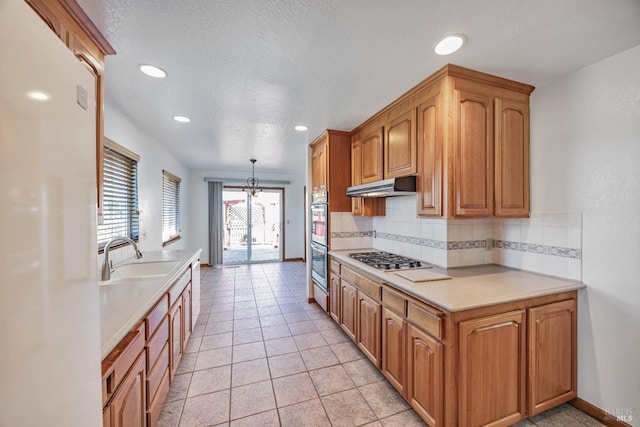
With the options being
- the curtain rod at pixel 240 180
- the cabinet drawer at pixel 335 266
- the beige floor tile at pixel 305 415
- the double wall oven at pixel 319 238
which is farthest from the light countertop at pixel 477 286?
the curtain rod at pixel 240 180

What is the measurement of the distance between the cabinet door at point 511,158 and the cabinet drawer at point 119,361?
241cm

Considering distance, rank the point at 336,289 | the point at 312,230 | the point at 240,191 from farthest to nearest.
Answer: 1. the point at 240,191
2. the point at 312,230
3. the point at 336,289

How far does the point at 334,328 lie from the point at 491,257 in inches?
71.9

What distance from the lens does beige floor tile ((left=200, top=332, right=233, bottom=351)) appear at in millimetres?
2617

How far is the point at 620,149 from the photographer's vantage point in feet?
5.26

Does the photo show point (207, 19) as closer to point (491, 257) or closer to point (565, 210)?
point (565, 210)

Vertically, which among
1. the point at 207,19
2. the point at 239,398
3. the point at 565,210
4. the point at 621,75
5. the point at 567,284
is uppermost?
the point at 207,19

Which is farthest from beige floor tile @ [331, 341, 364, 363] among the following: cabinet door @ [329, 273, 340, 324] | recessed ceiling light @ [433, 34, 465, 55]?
recessed ceiling light @ [433, 34, 465, 55]

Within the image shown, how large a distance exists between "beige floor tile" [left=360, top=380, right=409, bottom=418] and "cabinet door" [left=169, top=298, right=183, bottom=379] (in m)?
1.48

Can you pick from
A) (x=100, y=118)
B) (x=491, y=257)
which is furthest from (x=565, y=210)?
(x=100, y=118)

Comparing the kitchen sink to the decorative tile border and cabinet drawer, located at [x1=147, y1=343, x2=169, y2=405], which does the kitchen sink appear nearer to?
cabinet drawer, located at [x1=147, y1=343, x2=169, y2=405]

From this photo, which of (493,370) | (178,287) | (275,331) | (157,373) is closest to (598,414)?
(493,370)

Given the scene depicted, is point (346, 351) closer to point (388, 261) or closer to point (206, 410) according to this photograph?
point (388, 261)

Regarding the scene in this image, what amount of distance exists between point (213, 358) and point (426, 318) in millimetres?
2002
